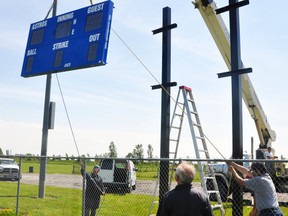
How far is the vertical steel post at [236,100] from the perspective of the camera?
7.57m

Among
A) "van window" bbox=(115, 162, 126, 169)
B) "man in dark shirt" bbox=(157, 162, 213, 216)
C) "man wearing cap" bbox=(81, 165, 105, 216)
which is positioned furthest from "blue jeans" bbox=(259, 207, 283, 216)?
"van window" bbox=(115, 162, 126, 169)

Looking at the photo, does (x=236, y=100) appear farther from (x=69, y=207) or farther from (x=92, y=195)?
(x=69, y=207)

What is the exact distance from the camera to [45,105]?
48.6 ft

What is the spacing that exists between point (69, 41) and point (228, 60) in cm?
471

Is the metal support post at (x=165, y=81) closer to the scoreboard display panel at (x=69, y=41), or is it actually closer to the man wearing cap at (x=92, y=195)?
the scoreboard display panel at (x=69, y=41)

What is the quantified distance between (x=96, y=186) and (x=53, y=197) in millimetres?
6055

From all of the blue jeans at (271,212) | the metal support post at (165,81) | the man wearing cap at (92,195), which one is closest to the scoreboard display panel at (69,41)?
the metal support post at (165,81)

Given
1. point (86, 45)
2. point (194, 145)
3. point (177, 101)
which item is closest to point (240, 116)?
point (194, 145)

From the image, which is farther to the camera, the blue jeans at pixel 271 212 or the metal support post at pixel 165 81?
the metal support post at pixel 165 81

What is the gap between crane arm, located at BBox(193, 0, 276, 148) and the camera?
10086mm

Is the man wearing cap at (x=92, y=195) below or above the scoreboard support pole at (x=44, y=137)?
below

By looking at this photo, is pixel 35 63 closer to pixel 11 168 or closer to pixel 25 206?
pixel 25 206

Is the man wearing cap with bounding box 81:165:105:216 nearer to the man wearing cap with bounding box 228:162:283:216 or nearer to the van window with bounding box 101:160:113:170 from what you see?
the man wearing cap with bounding box 228:162:283:216

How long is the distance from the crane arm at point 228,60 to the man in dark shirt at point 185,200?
651 centimetres
